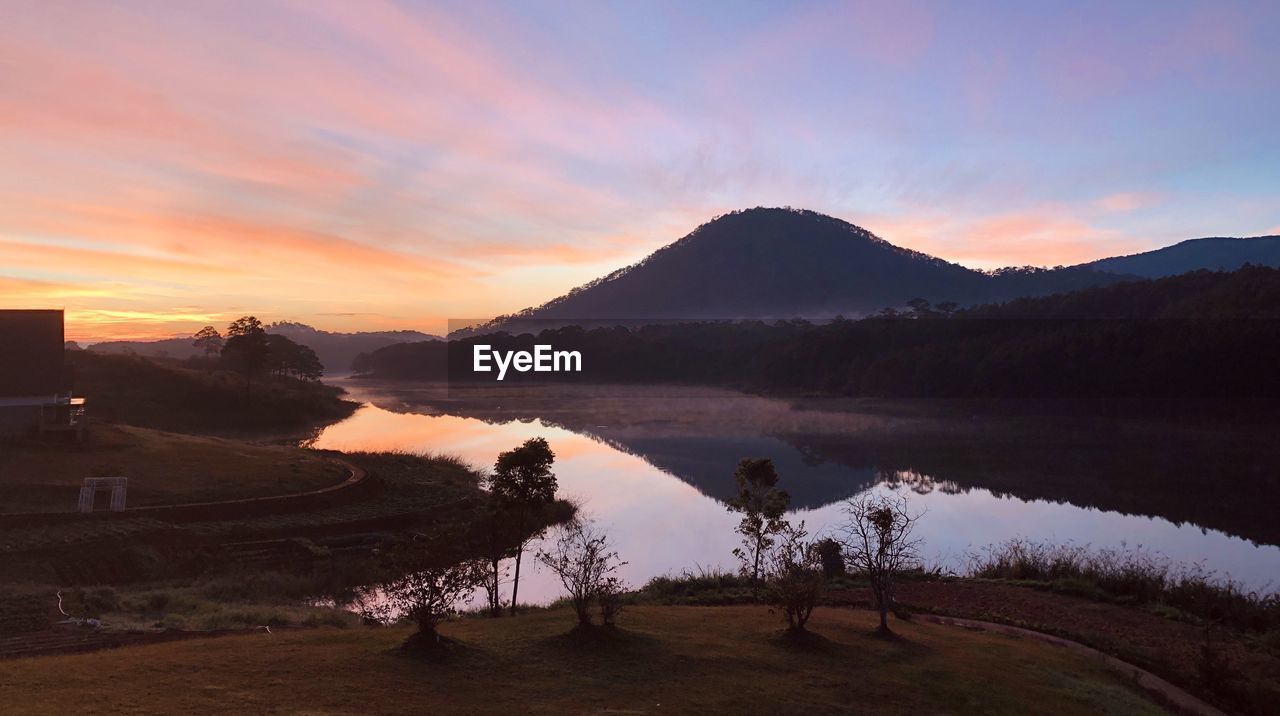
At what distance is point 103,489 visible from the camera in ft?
74.2

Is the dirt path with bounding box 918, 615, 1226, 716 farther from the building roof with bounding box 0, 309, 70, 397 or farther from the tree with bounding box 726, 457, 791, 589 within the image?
the building roof with bounding box 0, 309, 70, 397

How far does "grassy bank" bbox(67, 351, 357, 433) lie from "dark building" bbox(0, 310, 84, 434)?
61.5 ft

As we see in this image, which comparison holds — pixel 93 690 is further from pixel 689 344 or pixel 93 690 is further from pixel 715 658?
pixel 689 344

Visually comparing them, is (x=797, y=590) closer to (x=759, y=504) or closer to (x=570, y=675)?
(x=570, y=675)

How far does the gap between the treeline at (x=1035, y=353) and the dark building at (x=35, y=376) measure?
263 feet

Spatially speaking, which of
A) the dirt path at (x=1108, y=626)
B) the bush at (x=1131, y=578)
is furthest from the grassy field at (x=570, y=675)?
the bush at (x=1131, y=578)

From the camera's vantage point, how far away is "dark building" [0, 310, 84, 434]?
2677 centimetres

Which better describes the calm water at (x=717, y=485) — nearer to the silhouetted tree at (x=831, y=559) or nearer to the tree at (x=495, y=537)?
the tree at (x=495, y=537)

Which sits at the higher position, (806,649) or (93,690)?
(93,690)

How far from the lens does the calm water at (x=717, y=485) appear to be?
24.1 meters

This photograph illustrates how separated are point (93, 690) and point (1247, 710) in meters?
14.5

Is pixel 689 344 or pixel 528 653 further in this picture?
pixel 689 344

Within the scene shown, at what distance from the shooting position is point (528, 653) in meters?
10.1

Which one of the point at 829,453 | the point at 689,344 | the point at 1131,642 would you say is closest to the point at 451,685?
the point at 1131,642
